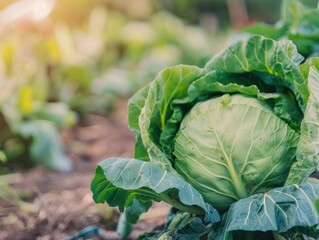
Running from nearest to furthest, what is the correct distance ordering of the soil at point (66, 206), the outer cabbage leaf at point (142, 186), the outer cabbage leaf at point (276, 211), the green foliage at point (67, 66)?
1. the outer cabbage leaf at point (276, 211)
2. the outer cabbage leaf at point (142, 186)
3. the soil at point (66, 206)
4. the green foliage at point (67, 66)

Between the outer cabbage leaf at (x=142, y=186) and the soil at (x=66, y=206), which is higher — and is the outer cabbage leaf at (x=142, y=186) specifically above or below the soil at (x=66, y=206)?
above

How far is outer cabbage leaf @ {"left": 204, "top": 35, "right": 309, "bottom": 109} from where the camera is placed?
Answer: 6.99ft

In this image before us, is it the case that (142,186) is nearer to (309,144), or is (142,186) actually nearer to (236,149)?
(236,149)

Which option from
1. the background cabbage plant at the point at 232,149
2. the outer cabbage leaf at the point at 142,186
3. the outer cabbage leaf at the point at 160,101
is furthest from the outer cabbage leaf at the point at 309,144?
the outer cabbage leaf at the point at 160,101

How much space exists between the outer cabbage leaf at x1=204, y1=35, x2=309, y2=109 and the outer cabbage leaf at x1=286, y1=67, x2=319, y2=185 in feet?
0.30

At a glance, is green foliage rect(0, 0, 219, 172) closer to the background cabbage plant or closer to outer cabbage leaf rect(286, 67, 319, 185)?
the background cabbage plant

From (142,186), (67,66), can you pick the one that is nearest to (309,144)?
(142,186)

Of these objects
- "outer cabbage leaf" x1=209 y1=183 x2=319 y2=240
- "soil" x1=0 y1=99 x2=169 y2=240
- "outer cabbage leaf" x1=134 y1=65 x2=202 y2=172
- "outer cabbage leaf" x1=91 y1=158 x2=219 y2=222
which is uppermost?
"outer cabbage leaf" x1=134 y1=65 x2=202 y2=172

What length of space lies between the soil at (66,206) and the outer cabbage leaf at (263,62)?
924mm

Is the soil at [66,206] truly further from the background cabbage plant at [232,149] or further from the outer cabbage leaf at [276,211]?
the outer cabbage leaf at [276,211]

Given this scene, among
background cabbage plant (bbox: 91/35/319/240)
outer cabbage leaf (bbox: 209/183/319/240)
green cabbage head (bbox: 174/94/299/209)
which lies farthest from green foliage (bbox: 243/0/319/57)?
outer cabbage leaf (bbox: 209/183/319/240)

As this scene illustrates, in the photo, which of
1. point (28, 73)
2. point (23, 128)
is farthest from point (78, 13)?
point (23, 128)

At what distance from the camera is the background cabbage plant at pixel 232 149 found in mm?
2008

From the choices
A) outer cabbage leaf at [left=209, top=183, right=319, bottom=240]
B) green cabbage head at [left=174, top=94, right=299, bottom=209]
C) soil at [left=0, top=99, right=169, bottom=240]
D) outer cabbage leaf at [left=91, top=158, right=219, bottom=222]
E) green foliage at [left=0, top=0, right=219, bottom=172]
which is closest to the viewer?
outer cabbage leaf at [left=209, top=183, right=319, bottom=240]
